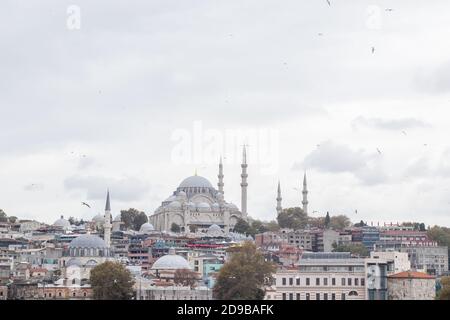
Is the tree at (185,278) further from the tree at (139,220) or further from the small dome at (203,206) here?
the small dome at (203,206)

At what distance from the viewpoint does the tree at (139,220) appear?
118m

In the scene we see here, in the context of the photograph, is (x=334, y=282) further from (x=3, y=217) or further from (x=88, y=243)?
(x=3, y=217)

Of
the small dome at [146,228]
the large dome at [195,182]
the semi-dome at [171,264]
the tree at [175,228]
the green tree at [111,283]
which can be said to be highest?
the large dome at [195,182]

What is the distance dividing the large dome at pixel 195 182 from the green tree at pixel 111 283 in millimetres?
61230

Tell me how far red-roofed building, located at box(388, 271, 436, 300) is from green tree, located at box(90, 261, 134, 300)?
1036 cm

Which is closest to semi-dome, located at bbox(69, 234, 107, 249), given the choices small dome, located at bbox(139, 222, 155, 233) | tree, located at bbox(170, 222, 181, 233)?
small dome, located at bbox(139, 222, 155, 233)

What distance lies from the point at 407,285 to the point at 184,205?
199 feet

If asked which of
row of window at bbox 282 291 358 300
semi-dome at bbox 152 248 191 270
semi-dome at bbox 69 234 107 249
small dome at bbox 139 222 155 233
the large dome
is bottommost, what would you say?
row of window at bbox 282 291 358 300

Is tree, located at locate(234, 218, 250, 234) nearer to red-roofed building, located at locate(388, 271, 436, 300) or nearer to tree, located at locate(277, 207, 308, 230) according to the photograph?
tree, located at locate(277, 207, 308, 230)

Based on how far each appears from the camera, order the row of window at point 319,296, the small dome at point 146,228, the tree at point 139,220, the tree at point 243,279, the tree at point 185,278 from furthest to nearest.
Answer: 1. the tree at point 139,220
2. the small dome at point 146,228
3. the tree at point 185,278
4. the row of window at point 319,296
5. the tree at point 243,279

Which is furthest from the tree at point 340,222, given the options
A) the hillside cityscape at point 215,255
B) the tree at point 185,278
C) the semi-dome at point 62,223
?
the tree at point 185,278

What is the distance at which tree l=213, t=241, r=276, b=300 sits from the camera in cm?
5822
